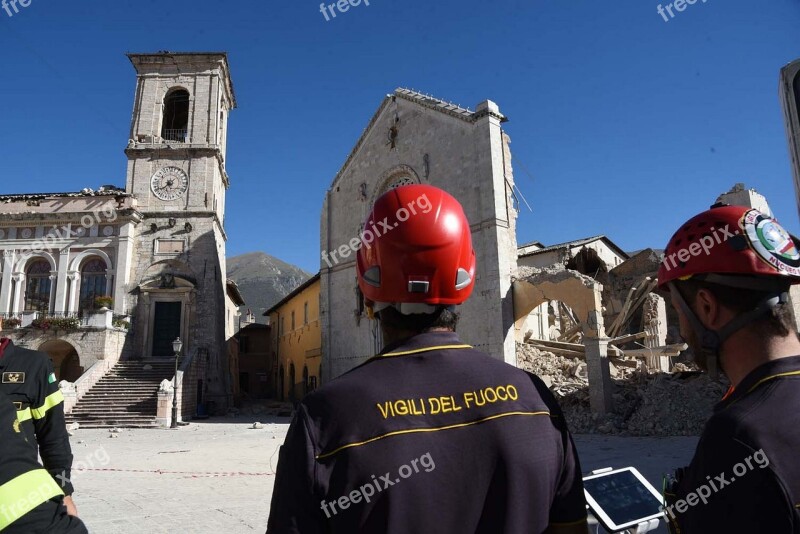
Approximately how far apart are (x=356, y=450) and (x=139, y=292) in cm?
2643

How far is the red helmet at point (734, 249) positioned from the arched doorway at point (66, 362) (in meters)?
27.4

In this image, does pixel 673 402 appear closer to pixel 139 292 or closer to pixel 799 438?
pixel 799 438

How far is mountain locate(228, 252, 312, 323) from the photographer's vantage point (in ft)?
355

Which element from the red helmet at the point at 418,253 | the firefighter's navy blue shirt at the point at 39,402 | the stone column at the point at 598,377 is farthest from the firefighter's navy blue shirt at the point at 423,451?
the stone column at the point at 598,377

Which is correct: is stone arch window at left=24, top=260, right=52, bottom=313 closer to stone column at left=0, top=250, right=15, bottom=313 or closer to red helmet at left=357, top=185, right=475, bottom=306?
stone column at left=0, top=250, right=15, bottom=313

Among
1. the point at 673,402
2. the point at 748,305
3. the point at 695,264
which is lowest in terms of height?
the point at 673,402

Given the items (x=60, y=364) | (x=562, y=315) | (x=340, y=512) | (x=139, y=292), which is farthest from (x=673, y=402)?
(x=60, y=364)

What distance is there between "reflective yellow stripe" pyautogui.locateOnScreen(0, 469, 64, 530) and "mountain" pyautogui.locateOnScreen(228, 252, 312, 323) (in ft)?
304

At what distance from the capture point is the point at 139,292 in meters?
24.8

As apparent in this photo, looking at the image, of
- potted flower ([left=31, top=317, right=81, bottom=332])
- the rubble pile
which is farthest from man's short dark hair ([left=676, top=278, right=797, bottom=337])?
potted flower ([left=31, top=317, right=81, bottom=332])

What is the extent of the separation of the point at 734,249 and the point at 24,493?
264cm

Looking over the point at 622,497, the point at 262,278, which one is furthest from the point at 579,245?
the point at 262,278

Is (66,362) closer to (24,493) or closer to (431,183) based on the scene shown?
(431,183)

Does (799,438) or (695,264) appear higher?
(695,264)
